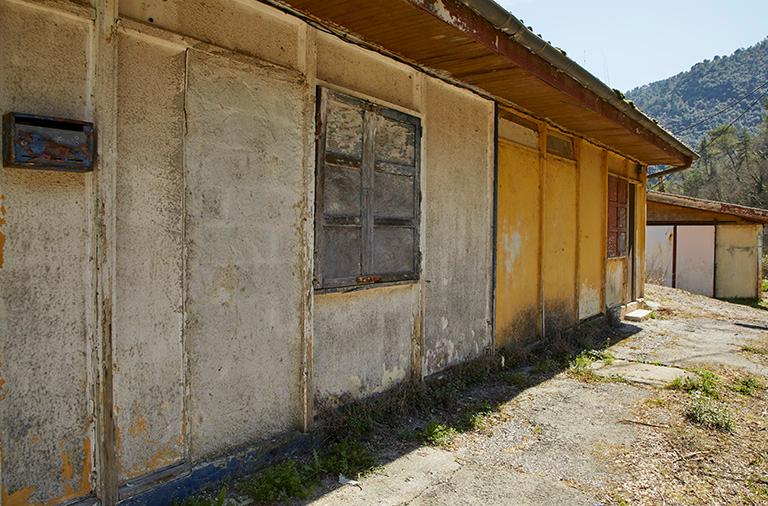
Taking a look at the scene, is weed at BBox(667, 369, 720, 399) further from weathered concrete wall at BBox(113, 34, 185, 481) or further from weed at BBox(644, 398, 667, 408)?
weathered concrete wall at BBox(113, 34, 185, 481)

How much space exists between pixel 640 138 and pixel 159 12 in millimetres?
6965

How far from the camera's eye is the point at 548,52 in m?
A: 4.45

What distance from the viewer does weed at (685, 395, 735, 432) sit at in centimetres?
→ 432

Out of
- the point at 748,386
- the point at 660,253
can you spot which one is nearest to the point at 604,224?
the point at 748,386

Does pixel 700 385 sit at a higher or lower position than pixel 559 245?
lower

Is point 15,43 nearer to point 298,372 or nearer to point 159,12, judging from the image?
point 159,12

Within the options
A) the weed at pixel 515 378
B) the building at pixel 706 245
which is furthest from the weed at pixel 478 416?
the building at pixel 706 245

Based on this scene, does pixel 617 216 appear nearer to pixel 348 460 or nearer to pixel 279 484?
pixel 348 460

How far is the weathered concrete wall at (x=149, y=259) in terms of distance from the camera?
259cm

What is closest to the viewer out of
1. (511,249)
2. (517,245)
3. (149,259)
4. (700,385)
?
(149,259)

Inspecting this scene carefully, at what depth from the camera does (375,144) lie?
13.6 feet

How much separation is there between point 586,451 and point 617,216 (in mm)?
6642

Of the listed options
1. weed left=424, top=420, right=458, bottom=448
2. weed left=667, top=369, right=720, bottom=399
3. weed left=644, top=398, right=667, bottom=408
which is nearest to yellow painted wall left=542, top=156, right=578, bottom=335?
weed left=667, top=369, right=720, bottom=399

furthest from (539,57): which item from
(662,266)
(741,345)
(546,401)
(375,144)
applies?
(662,266)
